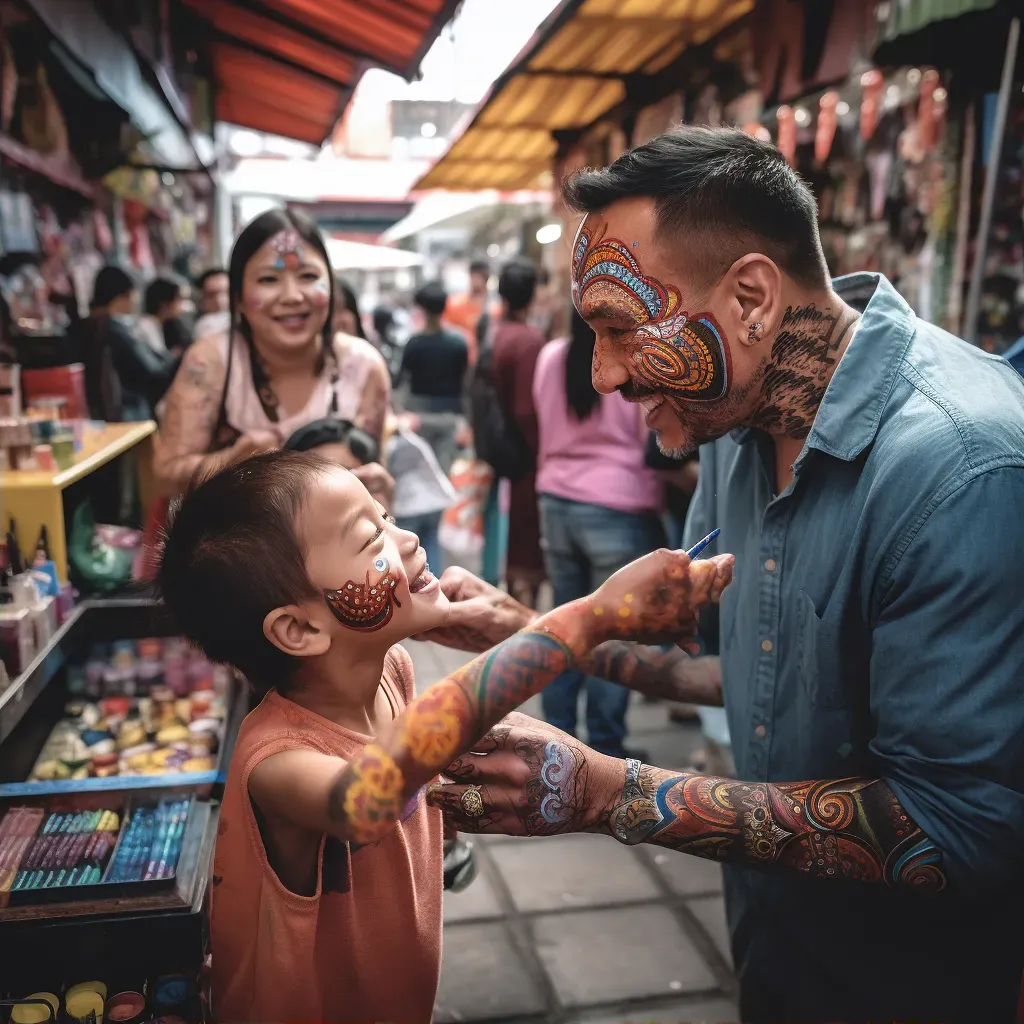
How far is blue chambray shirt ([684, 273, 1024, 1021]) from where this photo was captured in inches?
50.5

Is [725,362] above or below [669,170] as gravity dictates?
below

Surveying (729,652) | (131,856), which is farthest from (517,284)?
(131,856)

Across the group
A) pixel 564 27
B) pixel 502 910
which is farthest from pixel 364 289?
pixel 502 910

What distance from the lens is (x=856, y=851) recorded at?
A: 1369mm

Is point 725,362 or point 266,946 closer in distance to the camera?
point 266,946

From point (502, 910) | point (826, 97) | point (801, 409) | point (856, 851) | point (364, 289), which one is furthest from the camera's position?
point (364, 289)

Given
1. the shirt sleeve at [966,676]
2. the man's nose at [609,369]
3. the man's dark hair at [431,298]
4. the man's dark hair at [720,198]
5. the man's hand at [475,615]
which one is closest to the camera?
the shirt sleeve at [966,676]

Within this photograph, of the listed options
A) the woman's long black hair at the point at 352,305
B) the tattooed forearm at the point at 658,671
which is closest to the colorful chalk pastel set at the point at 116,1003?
the tattooed forearm at the point at 658,671

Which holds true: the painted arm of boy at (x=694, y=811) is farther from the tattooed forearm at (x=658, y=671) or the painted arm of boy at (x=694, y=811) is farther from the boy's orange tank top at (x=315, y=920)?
the tattooed forearm at (x=658, y=671)

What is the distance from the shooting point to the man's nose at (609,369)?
1603 mm

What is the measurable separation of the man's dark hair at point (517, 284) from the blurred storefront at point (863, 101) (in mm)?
816

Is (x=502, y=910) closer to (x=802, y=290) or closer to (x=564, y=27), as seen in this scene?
(x=802, y=290)

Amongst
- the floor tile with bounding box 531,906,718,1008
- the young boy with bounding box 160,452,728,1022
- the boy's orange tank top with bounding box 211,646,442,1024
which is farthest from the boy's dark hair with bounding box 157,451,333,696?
the floor tile with bounding box 531,906,718,1008

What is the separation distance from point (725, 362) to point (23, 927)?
1551 millimetres
